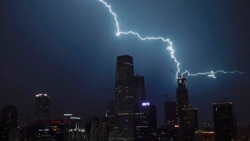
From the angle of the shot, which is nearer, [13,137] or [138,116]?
[13,137]

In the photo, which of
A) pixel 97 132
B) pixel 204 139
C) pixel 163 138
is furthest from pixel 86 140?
pixel 204 139

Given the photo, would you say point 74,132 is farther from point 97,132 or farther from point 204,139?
point 204,139

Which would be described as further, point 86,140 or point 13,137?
point 86,140

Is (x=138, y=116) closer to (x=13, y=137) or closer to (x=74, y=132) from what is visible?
(x=74, y=132)

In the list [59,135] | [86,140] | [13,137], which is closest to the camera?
[13,137]

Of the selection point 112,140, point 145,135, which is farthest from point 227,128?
point 112,140

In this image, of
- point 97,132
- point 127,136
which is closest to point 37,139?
point 97,132

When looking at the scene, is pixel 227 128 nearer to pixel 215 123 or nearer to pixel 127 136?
pixel 215 123

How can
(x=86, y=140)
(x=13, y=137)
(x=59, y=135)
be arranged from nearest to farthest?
1. (x=13, y=137)
2. (x=86, y=140)
3. (x=59, y=135)
